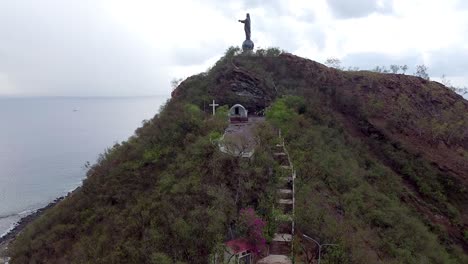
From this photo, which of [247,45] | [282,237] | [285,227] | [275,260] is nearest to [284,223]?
[285,227]

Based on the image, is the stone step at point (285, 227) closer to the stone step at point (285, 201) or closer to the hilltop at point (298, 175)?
the hilltop at point (298, 175)

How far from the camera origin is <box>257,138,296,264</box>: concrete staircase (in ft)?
62.2

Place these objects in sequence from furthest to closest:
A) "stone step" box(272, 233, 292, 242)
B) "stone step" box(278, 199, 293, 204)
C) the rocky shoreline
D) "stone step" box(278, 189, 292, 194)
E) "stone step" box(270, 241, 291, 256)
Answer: the rocky shoreline < "stone step" box(278, 189, 292, 194) < "stone step" box(278, 199, 293, 204) < "stone step" box(272, 233, 292, 242) < "stone step" box(270, 241, 291, 256)

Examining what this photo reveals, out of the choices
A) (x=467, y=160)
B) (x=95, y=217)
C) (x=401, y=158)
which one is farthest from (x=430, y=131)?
(x=95, y=217)

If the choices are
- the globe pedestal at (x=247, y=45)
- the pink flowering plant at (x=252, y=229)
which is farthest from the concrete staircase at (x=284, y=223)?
the globe pedestal at (x=247, y=45)

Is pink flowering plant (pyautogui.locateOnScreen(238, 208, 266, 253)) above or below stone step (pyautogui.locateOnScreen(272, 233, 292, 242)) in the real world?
above

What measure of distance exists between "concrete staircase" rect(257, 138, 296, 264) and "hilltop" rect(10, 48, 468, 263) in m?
0.71

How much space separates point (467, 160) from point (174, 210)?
3867 centimetres

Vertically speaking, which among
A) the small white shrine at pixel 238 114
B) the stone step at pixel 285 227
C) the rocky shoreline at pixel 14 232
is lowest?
the rocky shoreline at pixel 14 232

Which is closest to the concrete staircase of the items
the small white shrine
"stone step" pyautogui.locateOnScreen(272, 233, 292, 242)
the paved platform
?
"stone step" pyautogui.locateOnScreen(272, 233, 292, 242)

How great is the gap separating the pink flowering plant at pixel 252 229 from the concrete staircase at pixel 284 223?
111cm

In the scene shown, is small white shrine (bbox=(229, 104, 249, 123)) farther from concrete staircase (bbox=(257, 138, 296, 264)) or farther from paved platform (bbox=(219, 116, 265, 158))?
concrete staircase (bbox=(257, 138, 296, 264))

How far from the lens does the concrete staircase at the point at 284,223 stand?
62.2 feet

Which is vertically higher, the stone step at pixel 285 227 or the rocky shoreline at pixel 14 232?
the stone step at pixel 285 227
